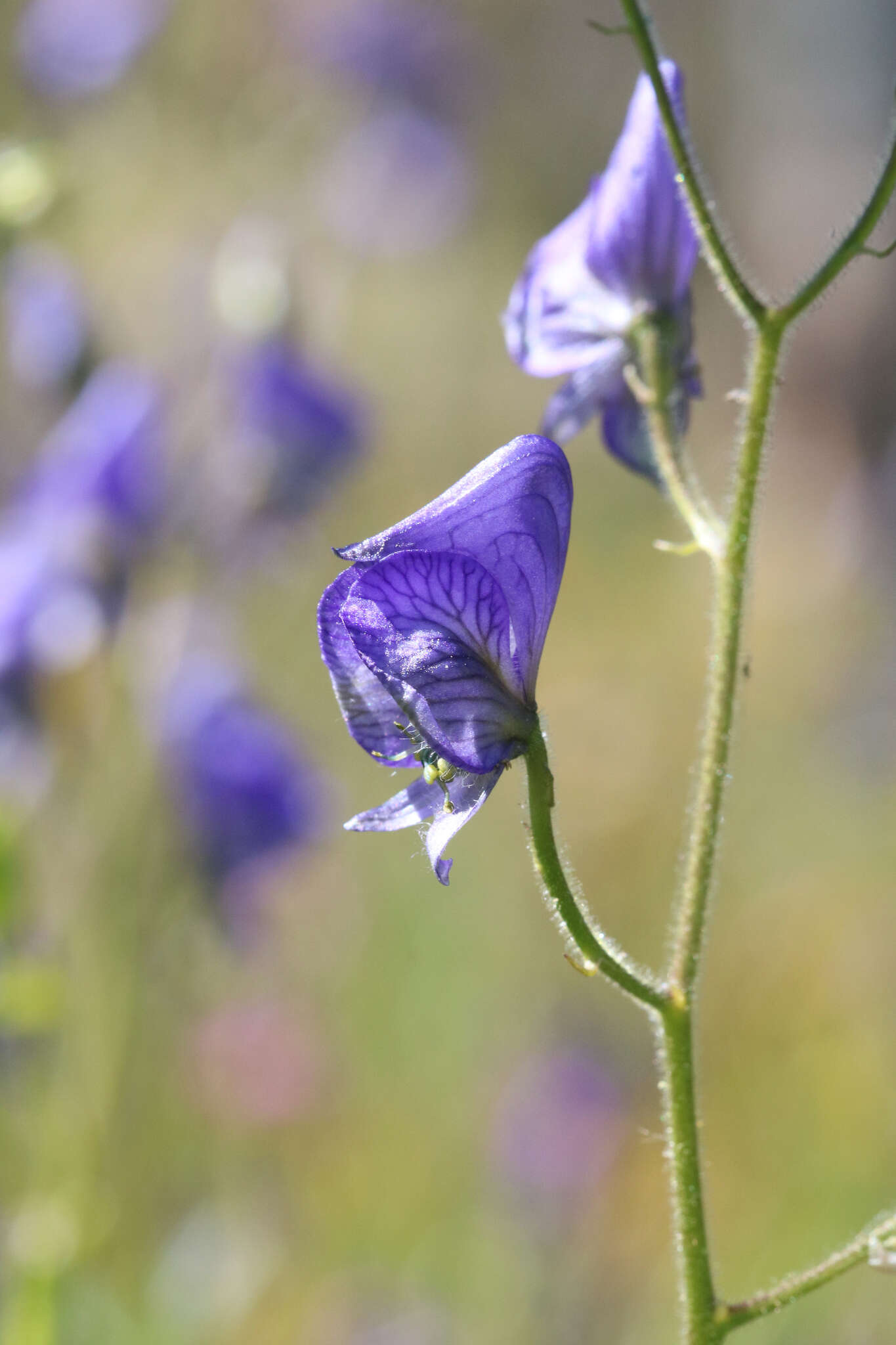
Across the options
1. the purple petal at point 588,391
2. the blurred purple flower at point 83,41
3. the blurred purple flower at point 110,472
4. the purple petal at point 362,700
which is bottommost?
the purple petal at point 362,700

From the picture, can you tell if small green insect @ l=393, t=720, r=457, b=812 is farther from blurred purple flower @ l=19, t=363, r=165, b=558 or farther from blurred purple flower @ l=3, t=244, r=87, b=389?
blurred purple flower @ l=3, t=244, r=87, b=389

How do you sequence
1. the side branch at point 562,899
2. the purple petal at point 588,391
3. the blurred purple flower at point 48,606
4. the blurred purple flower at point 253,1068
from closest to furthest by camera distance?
the side branch at point 562,899, the purple petal at point 588,391, the blurred purple flower at point 48,606, the blurred purple flower at point 253,1068

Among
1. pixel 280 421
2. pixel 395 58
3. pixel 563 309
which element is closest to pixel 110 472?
pixel 280 421

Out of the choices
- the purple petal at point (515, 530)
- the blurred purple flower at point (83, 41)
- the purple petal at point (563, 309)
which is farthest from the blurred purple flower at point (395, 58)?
the purple petal at point (515, 530)

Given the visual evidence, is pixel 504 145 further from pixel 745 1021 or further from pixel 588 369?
pixel 588 369

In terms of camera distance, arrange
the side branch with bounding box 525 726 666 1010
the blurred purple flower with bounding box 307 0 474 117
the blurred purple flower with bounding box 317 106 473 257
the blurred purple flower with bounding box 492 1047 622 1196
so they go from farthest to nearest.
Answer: the blurred purple flower with bounding box 307 0 474 117, the blurred purple flower with bounding box 317 106 473 257, the blurred purple flower with bounding box 492 1047 622 1196, the side branch with bounding box 525 726 666 1010

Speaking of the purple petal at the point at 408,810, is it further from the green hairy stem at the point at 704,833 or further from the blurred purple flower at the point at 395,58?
the blurred purple flower at the point at 395,58

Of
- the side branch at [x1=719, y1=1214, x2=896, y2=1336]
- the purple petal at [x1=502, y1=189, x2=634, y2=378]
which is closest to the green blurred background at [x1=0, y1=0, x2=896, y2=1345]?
the side branch at [x1=719, y1=1214, x2=896, y2=1336]
